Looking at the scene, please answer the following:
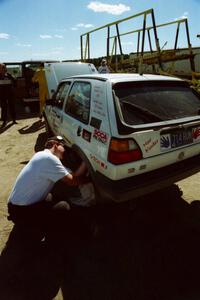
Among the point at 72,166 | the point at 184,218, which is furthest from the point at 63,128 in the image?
the point at 184,218

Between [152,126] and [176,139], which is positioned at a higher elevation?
[152,126]

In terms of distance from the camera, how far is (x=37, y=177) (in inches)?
102

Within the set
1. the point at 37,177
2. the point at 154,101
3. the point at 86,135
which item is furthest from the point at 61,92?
the point at 37,177

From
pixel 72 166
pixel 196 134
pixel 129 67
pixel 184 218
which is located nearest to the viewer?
pixel 196 134

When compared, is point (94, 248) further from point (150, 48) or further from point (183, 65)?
point (183, 65)

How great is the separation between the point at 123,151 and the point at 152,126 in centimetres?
43

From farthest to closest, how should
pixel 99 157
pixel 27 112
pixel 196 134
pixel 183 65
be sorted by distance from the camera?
pixel 183 65 < pixel 27 112 < pixel 196 134 < pixel 99 157

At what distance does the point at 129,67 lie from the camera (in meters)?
13.7

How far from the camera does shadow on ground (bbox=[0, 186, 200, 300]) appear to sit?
2.21 m

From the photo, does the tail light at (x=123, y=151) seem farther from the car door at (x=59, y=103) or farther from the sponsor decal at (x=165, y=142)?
the car door at (x=59, y=103)

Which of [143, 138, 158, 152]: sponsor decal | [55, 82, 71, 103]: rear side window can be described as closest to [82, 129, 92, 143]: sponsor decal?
[143, 138, 158, 152]: sponsor decal

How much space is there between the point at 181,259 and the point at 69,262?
1.16 metres

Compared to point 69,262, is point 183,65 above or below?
above

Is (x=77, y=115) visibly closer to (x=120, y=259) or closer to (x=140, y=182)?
(x=140, y=182)
